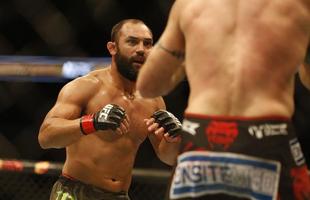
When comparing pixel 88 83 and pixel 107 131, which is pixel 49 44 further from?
pixel 107 131

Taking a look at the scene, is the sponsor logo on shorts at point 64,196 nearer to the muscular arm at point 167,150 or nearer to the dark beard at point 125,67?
the muscular arm at point 167,150

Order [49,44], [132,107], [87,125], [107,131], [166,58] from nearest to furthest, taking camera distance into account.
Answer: [166,58] → [87,125] → [107,131] → [132,107] → [49,44]

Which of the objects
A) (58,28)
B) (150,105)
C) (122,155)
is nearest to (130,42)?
(150,105)

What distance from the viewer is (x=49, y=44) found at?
3531mm

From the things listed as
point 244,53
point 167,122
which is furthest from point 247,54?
point 167,122

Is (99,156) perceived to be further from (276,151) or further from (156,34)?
(156,34)

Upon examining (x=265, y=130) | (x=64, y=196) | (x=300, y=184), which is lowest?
(x=64, y=196)

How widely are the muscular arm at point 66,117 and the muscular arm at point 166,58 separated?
0.66 meters

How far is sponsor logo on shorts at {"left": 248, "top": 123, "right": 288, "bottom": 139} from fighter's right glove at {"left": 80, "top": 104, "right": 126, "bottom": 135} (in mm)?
764

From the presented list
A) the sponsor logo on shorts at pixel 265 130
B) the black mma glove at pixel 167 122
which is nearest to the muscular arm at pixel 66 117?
the black mma glove at pixel 167 122

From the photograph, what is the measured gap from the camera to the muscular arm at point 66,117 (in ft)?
6.70

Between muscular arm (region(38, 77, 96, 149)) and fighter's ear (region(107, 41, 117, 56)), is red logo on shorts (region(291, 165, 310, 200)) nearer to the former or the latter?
muscular arm (region(38, 77, 96, 149))

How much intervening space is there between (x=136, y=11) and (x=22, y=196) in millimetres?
1341

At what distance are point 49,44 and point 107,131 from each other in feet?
4.76
